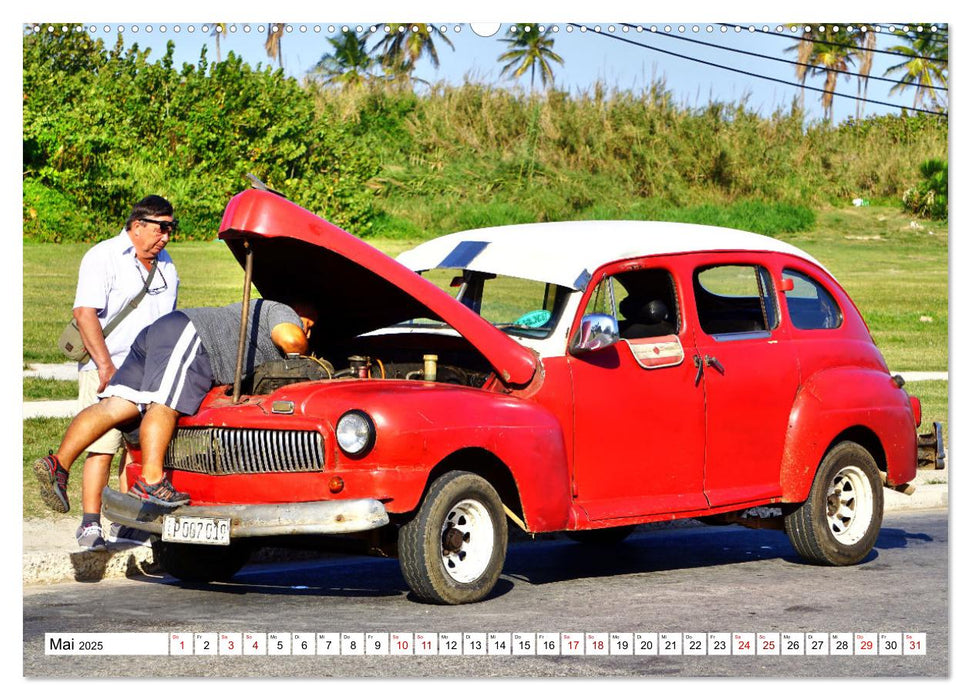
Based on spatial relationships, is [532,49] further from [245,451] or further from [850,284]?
[850,284]

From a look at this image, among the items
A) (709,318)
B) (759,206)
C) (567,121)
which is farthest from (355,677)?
(759,206)

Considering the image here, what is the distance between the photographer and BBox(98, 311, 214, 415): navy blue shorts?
788 cm

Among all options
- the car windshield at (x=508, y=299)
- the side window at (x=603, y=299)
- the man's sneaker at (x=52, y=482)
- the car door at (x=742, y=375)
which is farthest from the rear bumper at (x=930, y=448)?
the man's sneaker at (x=52, y=482)

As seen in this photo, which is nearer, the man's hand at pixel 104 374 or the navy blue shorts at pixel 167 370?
the navy blue shorts at pixel 167 370

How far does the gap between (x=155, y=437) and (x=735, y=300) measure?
3.71 m

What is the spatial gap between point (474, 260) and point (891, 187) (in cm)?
1018

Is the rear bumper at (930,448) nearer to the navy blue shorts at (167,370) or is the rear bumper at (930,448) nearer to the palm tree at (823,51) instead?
the palm tree at (823,51)

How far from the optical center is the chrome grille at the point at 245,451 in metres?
7.49

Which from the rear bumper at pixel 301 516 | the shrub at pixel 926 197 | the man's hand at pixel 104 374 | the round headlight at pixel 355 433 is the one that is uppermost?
the shrub at pixel 926 197

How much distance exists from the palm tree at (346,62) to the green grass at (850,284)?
248 cm

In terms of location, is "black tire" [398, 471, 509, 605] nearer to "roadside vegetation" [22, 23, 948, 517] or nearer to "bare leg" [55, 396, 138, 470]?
"bare leg" [55, 396, 138, 470]

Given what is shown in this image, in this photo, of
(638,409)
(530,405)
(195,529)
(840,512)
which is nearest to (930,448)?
(840,512)

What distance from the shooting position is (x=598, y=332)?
26.5 ft

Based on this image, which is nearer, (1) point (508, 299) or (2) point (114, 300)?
(2) point (114, 300)
